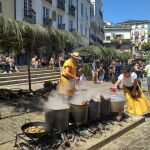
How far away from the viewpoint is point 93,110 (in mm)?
8508

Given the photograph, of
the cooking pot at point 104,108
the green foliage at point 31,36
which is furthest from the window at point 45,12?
the cooking pot at point 104,108

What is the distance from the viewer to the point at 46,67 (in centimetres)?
2516

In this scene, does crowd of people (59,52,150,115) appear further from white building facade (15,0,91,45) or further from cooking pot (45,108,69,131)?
white building facade (15,0,91,45)

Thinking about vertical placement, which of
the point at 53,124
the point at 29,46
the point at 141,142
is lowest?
the point at 141,142

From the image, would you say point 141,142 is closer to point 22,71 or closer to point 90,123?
point 90,123

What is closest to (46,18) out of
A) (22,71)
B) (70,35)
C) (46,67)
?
(46,67)

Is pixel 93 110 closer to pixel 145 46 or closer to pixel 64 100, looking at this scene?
pixel 64 100

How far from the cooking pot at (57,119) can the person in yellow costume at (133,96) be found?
11.6ft

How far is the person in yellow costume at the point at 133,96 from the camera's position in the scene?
10617 mm

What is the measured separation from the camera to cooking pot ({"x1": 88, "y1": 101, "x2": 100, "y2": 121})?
844 cm

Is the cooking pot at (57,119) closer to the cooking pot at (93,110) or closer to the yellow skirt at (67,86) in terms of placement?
the cooking pot at (93,110)

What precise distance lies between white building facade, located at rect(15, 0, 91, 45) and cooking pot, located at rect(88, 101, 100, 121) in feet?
64.8

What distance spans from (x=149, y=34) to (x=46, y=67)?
6949 cm

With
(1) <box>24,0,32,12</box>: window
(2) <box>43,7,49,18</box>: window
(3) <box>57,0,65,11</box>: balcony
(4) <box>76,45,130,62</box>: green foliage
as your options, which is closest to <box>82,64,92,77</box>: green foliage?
(4) <box>76,45,130,62</box>: green foliage
